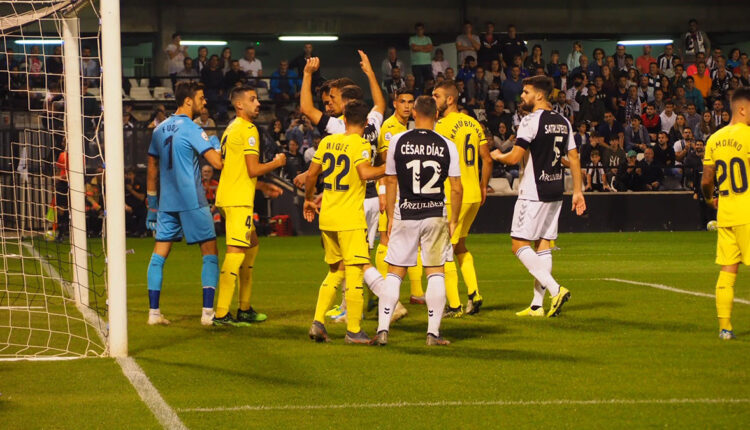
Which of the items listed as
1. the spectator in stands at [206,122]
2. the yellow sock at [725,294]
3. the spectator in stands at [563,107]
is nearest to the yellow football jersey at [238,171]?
the yellow sock at [725,294]

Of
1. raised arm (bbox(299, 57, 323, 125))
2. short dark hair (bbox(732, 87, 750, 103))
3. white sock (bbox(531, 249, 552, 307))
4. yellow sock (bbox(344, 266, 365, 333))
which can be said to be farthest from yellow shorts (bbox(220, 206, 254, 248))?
short dark hair (bbox(732, 87, 750, 103))

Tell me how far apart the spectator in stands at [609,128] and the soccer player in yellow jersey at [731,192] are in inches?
715

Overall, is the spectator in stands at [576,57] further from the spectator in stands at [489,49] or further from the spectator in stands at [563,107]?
the spectator in stands at [563,107]

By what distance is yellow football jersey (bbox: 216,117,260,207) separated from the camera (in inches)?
402

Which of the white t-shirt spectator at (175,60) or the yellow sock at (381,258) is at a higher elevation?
the white t-shirt spectator at (175,60)

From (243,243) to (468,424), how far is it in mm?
4375

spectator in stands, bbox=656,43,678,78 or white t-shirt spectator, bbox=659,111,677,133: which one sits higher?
spectator in stands, bbox=656,43,678,78

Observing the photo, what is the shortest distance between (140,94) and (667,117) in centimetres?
1372

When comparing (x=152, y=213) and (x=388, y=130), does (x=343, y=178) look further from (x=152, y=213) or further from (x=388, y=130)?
(x=152, y=213)

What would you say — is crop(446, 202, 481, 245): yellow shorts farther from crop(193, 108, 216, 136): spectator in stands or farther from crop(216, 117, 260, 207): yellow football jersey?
crop(193, 108, 216, 136): spectator in stands

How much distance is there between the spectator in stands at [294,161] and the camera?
25.2m

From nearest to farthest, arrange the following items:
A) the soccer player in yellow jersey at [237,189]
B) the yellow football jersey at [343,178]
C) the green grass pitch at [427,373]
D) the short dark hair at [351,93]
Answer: the green grass pitch at [427,373]
the yellow football jersey at [343,178]
the short dark hair at [351,93]
the soccer player in yellow jersey at [237,189]

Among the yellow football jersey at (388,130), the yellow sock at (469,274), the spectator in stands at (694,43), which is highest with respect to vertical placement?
the spectator in stands at (694,43)

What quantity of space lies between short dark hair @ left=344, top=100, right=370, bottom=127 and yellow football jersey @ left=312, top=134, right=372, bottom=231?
0.42ft
